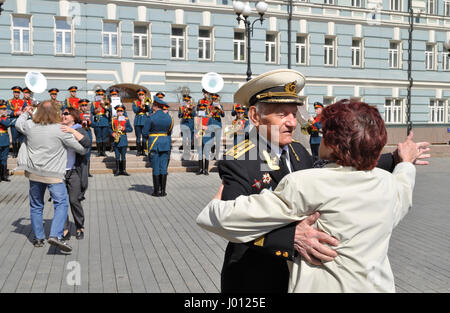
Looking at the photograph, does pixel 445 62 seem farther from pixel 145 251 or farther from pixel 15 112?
pixel 145 251

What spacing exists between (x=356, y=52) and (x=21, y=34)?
18.0 metres

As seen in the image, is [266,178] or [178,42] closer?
[266,178]

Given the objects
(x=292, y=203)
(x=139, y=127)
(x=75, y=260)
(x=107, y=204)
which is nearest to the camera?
(x=292, y=203)

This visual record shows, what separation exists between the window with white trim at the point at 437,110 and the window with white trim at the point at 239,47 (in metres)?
12.8

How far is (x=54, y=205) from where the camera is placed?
646 cm

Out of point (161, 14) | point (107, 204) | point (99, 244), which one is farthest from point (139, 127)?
point (99, 244)

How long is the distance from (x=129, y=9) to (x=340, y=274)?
73.6 feet

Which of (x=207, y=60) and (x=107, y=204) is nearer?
(x=107, y=204)

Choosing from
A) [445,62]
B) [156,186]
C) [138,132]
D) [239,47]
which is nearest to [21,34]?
[138,132]

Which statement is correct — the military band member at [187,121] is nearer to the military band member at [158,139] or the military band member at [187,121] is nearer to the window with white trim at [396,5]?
the military band member at [158,139]

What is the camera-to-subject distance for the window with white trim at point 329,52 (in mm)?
27422

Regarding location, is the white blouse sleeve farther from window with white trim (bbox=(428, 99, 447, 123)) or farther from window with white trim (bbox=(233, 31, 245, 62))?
window with white trim (bbox=(428, 99, 447, 123))
